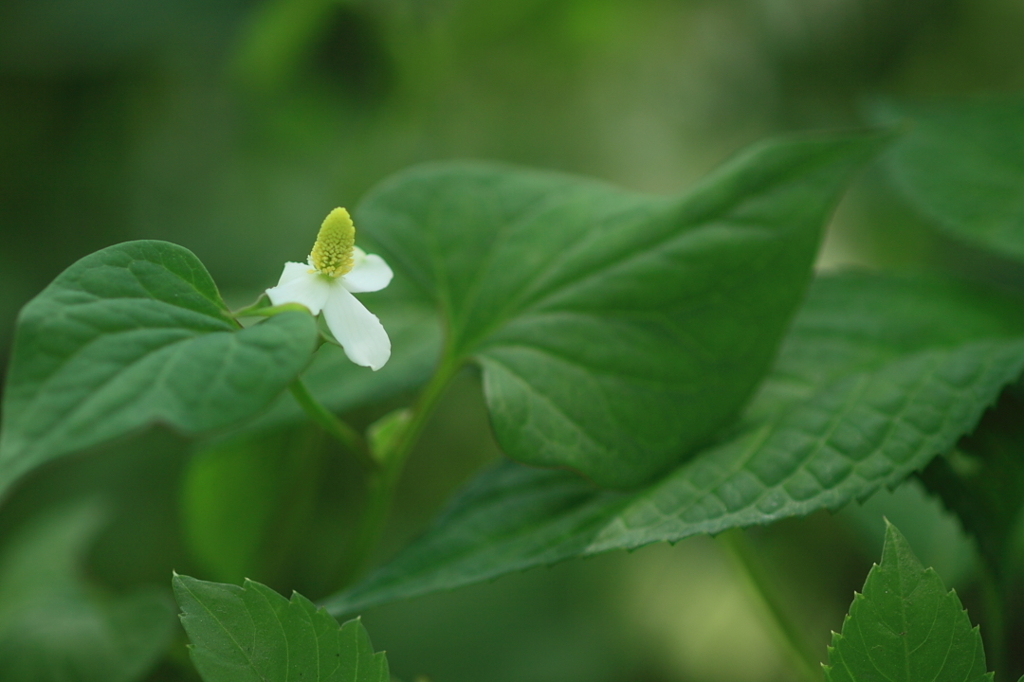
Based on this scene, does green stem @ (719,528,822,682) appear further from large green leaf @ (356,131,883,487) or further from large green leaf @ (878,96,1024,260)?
large green leaf @ (878,96,1024,260)

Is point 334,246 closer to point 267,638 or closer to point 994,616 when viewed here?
point 267,638

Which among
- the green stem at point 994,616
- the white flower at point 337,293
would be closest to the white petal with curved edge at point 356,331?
the white flower at point 337,293

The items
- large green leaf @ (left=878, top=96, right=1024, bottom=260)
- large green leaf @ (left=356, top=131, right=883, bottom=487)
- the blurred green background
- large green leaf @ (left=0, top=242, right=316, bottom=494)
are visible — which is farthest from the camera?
the blurred green background

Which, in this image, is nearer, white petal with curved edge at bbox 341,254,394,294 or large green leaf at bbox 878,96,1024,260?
white petal with curved edge at bbox 341,254,394,294

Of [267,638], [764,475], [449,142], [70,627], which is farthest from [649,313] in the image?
[449,142]

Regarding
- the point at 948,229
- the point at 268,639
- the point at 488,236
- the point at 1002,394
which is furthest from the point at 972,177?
the point at 268,639

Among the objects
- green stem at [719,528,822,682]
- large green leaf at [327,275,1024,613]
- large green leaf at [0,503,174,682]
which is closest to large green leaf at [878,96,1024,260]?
large green leaf at [327,275,1024,613]
